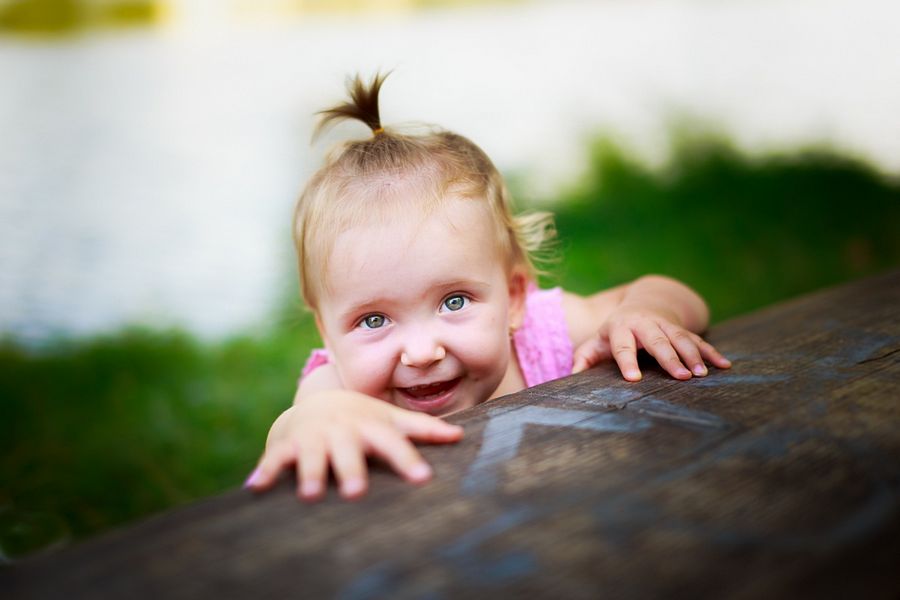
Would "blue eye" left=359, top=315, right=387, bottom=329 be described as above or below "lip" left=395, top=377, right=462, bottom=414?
above

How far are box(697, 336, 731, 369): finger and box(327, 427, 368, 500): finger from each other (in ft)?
2.52

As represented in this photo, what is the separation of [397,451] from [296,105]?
20.7ft

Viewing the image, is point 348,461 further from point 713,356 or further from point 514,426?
point 713,356

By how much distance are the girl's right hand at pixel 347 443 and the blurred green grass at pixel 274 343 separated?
1.88 m

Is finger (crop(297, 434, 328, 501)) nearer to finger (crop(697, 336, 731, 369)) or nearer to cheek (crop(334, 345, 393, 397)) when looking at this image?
cheek (crop(334, 345, 393, 397))

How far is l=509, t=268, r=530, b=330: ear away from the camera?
2.18m

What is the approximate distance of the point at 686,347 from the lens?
1637 millimetres

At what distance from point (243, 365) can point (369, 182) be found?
8.97 feet

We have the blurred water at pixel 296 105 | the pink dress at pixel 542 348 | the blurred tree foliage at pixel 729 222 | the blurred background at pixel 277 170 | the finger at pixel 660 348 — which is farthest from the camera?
the blurred water at pixel 296 105

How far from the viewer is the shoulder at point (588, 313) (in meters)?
2.34

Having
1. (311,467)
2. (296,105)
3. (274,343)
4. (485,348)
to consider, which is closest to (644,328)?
(485,348)

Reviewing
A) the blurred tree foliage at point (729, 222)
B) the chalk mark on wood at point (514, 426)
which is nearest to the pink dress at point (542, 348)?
the chalk mark on wood at point (514, 426)

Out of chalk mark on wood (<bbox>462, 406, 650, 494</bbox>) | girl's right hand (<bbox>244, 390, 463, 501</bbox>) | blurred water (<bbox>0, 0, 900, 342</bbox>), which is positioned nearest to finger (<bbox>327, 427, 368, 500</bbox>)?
girl's right hand (<bbox>244, 390, 463, 501</bbox>)

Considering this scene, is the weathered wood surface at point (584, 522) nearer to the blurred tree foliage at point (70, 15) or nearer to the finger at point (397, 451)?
the finger at point (397, 451)
